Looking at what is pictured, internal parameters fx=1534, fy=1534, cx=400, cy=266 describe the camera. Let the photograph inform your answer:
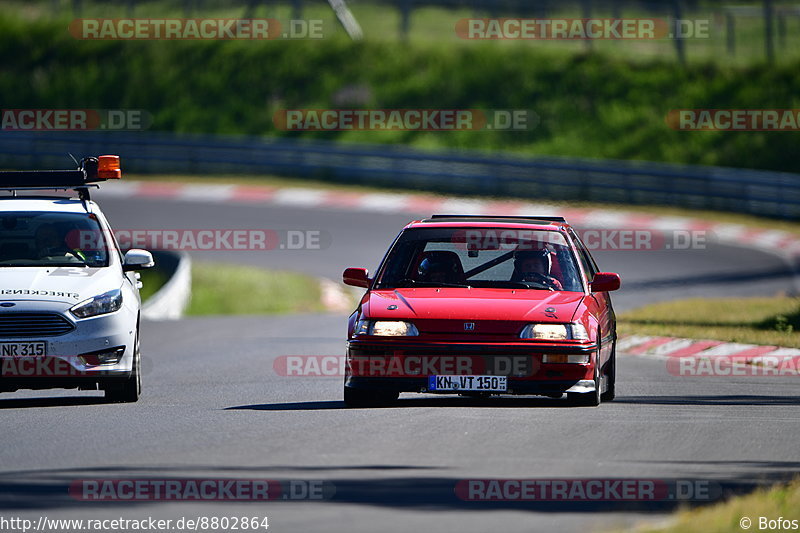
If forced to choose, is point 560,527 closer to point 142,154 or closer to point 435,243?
point 435,243

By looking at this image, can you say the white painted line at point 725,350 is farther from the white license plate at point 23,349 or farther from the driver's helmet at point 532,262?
the white license plate at point 23,349

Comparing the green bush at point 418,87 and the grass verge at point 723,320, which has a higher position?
the green bush at point 418,87

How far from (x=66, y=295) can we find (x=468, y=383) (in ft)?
10.8

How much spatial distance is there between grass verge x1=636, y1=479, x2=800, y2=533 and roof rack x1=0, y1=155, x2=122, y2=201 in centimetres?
686

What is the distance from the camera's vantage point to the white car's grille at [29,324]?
1195 cm

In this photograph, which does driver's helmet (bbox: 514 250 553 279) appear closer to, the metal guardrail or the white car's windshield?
the white car's windshield

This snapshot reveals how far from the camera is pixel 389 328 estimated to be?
452 inches

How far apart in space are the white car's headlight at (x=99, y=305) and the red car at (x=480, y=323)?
188 centimetres

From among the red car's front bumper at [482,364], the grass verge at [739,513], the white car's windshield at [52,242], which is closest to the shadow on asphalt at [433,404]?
the red car's front bumper at [482,364]

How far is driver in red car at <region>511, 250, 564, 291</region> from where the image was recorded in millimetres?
12328

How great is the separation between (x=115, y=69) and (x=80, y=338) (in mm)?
38203

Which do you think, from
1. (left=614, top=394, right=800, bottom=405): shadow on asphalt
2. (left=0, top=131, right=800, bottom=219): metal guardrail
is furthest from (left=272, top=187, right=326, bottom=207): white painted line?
(left=614, top=394, right=800, bottom=405): shadow on asphalt

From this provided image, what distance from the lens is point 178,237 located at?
102ft

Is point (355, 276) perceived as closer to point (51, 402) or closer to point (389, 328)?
point (389, 328)
